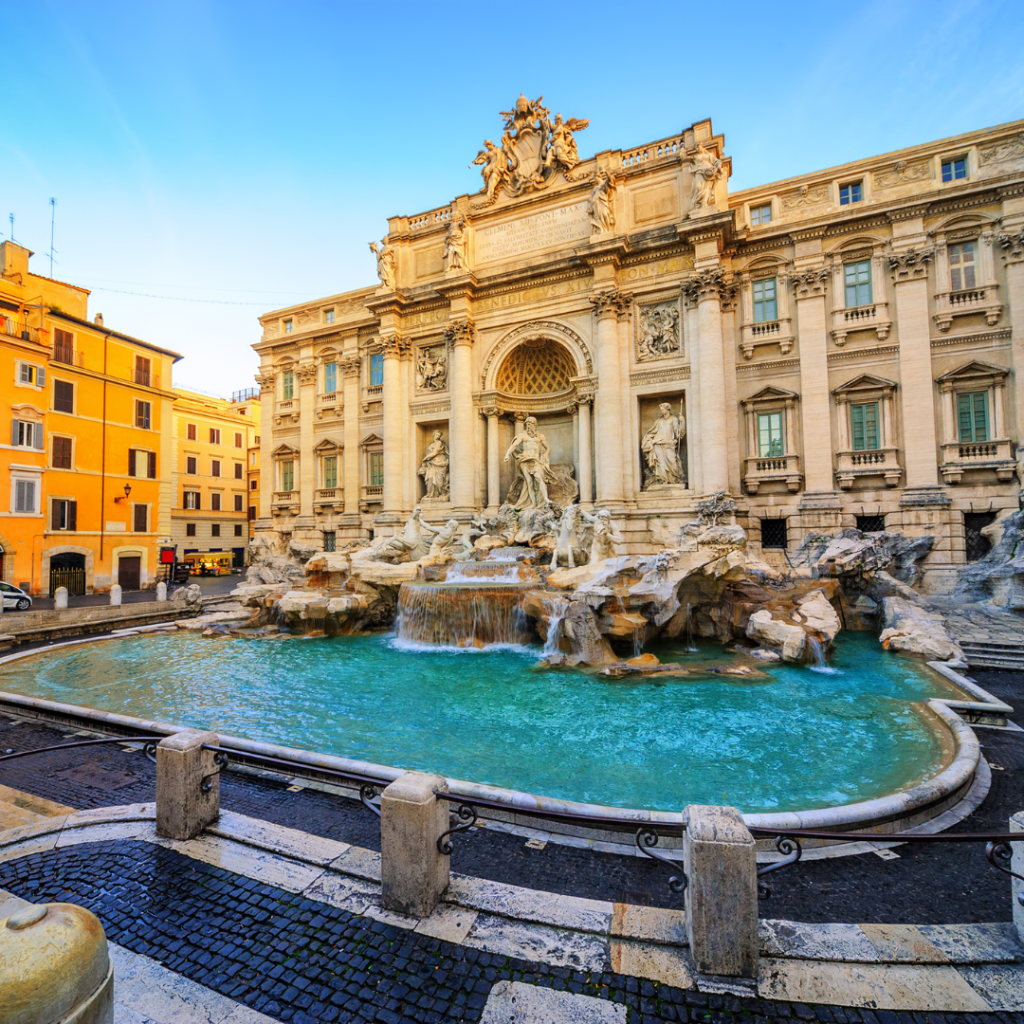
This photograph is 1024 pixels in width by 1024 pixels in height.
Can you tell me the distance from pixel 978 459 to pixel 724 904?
60.7 ft

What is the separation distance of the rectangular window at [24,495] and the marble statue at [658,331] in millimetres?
24429

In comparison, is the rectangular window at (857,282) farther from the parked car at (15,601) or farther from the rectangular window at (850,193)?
the parked car at (15,601)

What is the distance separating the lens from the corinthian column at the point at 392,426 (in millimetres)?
22031

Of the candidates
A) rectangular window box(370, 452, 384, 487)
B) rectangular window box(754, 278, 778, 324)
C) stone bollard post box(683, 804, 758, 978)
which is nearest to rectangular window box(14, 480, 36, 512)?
rectangular window box(370, 452, 384, 487)

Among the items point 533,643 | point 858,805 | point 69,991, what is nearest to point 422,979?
point 69,991

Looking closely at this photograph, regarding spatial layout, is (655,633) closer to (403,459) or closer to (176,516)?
(403,459)

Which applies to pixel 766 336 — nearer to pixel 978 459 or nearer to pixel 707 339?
pixel 707 339

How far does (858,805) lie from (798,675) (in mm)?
5506

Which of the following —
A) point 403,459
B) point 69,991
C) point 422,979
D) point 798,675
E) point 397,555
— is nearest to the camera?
point 69,991

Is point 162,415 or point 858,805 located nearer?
point 858,805

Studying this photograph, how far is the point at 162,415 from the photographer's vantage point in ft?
86.7

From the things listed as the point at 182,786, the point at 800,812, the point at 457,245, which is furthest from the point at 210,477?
the point at 800,812

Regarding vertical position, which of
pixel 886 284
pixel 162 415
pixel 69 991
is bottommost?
pixel 69 991

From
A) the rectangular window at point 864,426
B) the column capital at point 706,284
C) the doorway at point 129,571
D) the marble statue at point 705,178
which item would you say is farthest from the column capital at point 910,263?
the doorway at point 129,571
